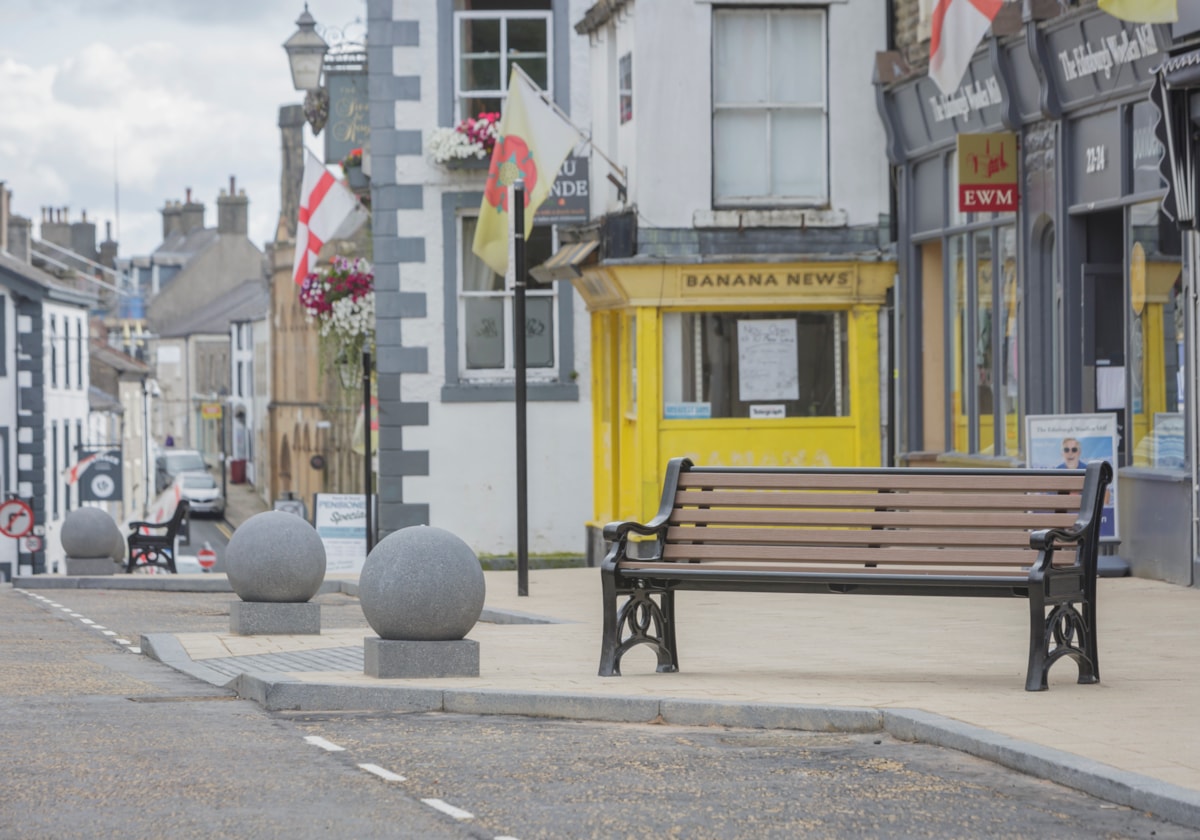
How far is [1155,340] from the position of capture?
1636 cm

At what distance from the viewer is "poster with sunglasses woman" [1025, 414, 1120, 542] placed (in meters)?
16.2

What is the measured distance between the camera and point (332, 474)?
6041 cm

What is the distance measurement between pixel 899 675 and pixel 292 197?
6665 cm

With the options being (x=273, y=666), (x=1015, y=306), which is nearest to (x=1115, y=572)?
(x=1015, y=306)

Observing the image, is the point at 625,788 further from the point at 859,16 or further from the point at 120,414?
the point at 120,414

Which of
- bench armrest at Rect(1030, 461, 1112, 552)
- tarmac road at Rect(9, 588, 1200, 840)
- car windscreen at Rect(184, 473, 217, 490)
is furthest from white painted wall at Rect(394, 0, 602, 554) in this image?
car windscreen at Rect(184, 473, 217, 490)

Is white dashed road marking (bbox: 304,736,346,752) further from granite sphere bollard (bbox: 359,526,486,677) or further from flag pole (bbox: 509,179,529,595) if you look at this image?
flag pole (bbox: 509,179,529,595)

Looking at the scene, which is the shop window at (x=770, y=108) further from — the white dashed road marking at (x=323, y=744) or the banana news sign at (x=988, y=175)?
the white dashed road marking at (x=323, y=744)

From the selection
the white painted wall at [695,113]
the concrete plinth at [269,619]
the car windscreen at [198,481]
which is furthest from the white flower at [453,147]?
the car windscreen at [198,481]

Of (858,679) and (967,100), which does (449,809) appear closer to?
(858,679)

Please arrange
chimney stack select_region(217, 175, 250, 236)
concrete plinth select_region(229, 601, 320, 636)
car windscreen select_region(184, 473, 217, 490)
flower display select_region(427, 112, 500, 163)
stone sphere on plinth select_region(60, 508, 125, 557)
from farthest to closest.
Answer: chimney stack select_region(217, 175, 250, 236)
car windscreen select_region(184, 473, 217, 490)
stone sphere on plinth select_region(60, 508, 125, 557)
flower display select_region(427, 112, 500, 163)
concrete plinth select_region(229, 601, 320, 636)

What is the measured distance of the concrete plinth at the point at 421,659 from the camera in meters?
10.8

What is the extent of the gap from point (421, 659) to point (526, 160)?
9819 mm

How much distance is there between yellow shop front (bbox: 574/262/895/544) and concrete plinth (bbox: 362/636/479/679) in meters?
9.38
